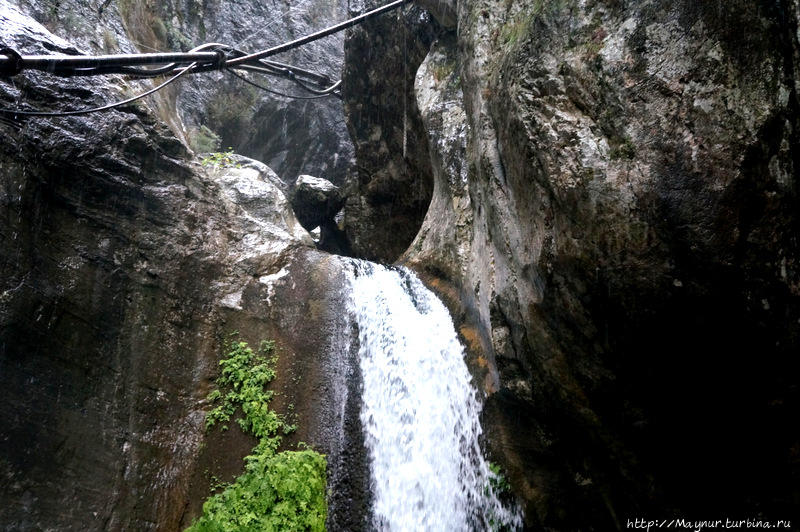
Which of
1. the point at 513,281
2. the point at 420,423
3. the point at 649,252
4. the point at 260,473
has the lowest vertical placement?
the point at 260,473

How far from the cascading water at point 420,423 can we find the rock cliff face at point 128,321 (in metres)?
0.38

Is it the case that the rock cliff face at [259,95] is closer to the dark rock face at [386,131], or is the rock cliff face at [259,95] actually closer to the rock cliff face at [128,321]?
the dark rock face at [386,131]

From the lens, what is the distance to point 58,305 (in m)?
5.87

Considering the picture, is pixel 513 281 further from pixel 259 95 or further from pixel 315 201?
pixel 259 95

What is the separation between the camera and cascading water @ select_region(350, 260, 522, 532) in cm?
598

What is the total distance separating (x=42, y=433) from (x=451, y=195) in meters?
7.26

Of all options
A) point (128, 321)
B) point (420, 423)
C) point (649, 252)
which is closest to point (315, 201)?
point (128, 321)

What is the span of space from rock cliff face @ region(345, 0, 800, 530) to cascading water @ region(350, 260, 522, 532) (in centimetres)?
84

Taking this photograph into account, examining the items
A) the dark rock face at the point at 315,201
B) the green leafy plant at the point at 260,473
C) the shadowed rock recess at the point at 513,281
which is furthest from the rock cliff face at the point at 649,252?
the dark rock face at the point at 315,201

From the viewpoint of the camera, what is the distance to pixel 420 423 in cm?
671

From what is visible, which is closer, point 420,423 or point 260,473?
point 260,473

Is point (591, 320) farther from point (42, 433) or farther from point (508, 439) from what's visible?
point (42, 433)

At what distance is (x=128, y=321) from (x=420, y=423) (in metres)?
4.51

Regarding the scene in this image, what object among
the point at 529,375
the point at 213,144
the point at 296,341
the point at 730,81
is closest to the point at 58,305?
the point at 296,341
